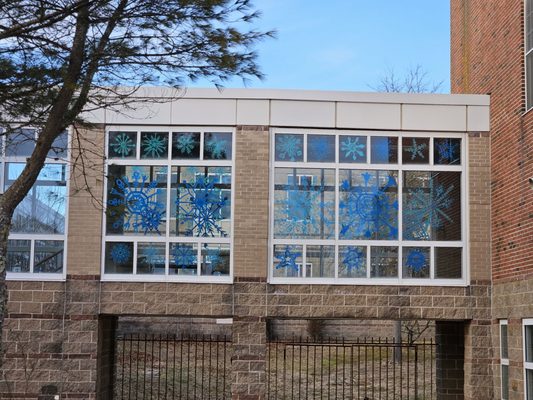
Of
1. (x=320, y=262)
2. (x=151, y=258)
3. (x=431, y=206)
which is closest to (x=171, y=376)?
(x=151, y=258)

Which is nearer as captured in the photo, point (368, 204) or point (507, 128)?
point (507, 128)

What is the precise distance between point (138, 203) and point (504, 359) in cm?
692

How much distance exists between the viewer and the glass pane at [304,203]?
15.7m

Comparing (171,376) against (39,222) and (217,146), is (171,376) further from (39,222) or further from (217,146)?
(217,146)

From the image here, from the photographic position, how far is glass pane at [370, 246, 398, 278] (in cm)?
1562

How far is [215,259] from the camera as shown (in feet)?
51.1

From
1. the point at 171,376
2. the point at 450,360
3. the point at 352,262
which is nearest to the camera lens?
the point at 352,262

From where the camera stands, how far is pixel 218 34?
9.84 meters

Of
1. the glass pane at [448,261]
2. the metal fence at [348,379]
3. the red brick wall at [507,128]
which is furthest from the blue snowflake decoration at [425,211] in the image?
the metal fence at [348,379]

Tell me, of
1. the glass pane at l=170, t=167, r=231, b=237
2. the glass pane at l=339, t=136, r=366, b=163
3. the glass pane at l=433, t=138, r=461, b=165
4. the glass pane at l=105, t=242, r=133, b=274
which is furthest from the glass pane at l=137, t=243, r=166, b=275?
the glass pane at l=433, t=138, r=461, b=165

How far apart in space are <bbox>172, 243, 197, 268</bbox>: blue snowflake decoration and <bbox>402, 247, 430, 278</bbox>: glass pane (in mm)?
3741

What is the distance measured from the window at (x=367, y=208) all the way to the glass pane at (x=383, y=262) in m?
0.02

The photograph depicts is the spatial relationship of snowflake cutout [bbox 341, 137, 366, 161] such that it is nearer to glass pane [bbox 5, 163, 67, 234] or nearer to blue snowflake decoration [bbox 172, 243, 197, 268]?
blue snowflake decoration [bbox 172, 243, 197, 268]

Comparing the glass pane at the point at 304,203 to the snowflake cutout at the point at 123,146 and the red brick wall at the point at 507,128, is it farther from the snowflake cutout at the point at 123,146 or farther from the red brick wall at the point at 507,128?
the red brick wall at the point at 507,128
